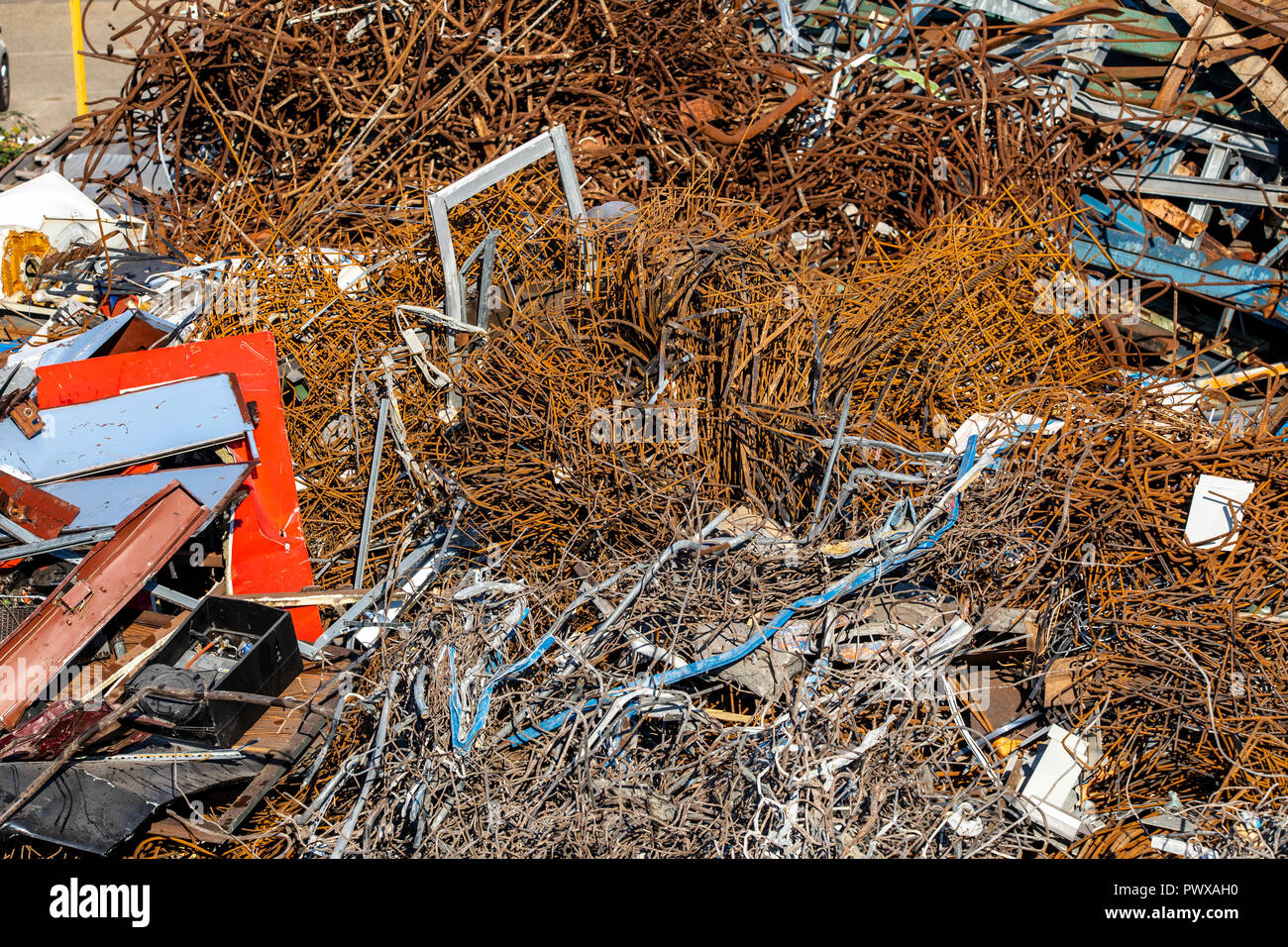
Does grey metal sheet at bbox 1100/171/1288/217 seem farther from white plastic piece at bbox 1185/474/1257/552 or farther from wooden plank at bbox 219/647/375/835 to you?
wooden plank at bbox 219/647/375/835

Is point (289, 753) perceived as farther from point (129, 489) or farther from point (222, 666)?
point (129, 489)

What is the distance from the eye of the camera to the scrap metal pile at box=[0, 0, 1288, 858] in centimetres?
297

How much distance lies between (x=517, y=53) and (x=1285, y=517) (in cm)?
422

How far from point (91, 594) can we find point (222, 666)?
1.58 ft

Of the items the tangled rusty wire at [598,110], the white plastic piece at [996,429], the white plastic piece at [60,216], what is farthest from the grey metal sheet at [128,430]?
the white plastic piece at [996,429]

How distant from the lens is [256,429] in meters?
3.81

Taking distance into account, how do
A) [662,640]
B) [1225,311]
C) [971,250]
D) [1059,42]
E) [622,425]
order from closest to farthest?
[662,640] → [622,425] → [971,250] → [1225,311] → [1059,42]

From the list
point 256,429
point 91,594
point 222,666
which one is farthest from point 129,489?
point 222,666

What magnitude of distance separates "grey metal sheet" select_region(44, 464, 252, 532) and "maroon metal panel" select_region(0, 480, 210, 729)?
10cm

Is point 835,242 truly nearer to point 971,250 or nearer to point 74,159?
point 971,250

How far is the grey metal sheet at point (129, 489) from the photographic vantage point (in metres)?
3.32

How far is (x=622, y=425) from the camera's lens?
11.7ft

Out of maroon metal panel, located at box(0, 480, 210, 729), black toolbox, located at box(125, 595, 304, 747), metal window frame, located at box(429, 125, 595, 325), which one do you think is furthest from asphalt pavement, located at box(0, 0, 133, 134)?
black toolbox, located at box(125, 595, 304, 747)
